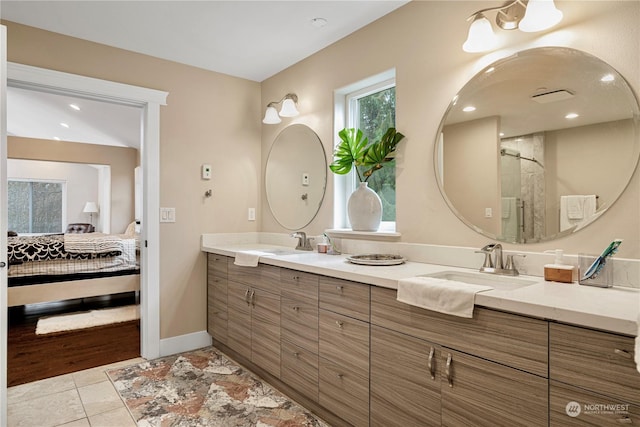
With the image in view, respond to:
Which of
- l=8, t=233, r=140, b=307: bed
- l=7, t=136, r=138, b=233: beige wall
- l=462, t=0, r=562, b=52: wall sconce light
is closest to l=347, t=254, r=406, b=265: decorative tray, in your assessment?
l=462, t=0, r=562, b=52: wall sconce light

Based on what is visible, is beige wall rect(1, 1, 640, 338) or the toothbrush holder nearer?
the toothbrush holder

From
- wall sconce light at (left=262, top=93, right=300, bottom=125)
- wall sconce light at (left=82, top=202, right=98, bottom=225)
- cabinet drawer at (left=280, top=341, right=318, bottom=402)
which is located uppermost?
wall sconce light at (left=262, top=93, right=300, bottom=125)

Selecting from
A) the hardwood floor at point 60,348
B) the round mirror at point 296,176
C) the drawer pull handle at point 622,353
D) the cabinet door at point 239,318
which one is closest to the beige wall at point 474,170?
the drawer pull handle at point 622,353

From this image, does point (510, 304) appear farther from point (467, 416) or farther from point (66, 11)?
point (66, 11)

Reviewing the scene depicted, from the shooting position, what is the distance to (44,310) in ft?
14.8

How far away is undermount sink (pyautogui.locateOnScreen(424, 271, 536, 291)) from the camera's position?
1577 millimetres

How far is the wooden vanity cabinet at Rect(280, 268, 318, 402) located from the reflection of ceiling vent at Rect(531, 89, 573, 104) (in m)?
1.37

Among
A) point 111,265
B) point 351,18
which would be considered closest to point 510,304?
point 351,18

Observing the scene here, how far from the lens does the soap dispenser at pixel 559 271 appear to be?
1479 mm

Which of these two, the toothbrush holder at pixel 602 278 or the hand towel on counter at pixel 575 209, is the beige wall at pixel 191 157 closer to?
the hand towel on counter at pixel 575 209

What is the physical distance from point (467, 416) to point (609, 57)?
1.49 m

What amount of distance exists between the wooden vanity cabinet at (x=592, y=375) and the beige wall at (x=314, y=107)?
0.62 metres

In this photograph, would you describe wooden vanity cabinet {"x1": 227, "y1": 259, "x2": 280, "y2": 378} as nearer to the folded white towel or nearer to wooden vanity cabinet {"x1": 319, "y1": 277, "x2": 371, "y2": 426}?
wooden vanity cabinet {"x1": 319, "y1": 277, "x2": 371, "y2": 426}

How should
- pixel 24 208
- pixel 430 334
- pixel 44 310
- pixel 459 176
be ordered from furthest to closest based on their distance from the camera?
1. pixel 24 208
2. pixel 44 310
3. pixel 459 176
4. pixel 430 334
